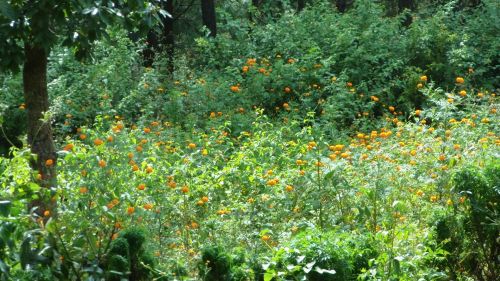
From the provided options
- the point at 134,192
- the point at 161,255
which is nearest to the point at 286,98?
the point at 134,192

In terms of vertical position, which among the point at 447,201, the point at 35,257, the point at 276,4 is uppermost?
the point at 276,4

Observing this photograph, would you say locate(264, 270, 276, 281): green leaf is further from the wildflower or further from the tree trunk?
the wildflower

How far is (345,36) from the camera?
38.9 feet

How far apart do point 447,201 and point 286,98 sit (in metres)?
5.80

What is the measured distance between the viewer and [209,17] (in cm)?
1455

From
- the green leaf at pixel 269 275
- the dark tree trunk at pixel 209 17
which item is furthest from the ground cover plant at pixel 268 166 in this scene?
the dark tree trunk at pixel 209 17

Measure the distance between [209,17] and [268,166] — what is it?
8296mm

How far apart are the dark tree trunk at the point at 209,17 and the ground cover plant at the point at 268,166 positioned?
100 cm

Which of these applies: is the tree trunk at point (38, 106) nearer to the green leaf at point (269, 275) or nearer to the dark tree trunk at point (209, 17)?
the green leaf at point (269, 275)

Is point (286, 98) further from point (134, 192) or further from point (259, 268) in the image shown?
point (259, 268)

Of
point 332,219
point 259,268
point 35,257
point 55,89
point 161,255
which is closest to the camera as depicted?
point 35,257

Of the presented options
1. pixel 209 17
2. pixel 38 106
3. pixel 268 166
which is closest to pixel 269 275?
pixel 38 106

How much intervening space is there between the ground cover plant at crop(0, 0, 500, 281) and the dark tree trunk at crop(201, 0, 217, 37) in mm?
1005

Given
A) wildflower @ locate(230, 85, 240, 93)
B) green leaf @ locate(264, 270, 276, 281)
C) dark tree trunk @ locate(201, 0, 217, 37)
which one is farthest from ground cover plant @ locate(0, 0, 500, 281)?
dark tree trunk @ locate(201, 0, 217, 37)
